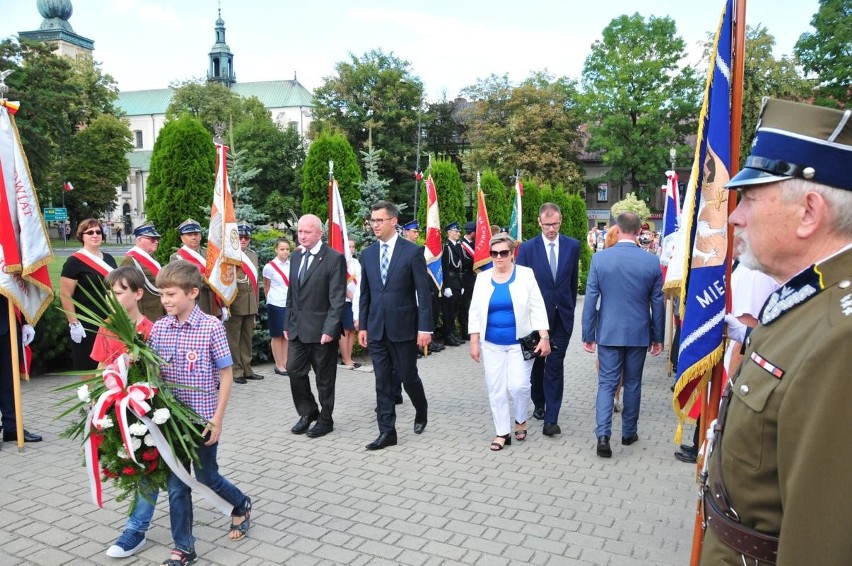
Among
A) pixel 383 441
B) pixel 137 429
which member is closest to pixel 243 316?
pixel 383 441

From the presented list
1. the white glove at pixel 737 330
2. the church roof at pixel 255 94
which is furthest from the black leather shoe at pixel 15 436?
the church roof at pixel 255 94

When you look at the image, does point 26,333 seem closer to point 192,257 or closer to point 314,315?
point 192,257

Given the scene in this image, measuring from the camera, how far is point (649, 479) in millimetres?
A: 5426

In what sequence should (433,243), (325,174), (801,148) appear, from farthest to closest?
(325,174), (433,243), (801,148)

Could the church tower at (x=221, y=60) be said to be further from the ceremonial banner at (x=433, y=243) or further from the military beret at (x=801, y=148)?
the military beret at (x=801, y=148)

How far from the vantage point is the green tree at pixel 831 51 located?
30359mm

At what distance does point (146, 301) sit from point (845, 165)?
7.26 m

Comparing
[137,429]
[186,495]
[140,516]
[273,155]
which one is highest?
[273,155]

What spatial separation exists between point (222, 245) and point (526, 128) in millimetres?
41208

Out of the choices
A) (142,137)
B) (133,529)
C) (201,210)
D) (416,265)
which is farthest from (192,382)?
(142,137)

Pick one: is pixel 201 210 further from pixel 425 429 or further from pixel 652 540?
pixel 652 540

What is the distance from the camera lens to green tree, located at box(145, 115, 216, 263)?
9727mm

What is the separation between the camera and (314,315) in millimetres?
6602

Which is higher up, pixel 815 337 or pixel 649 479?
pixel 815 337
